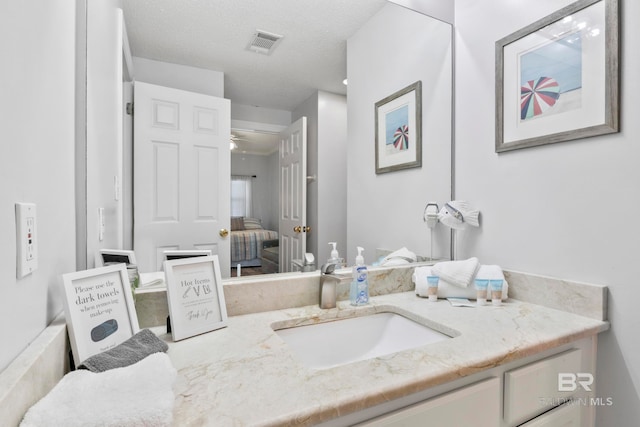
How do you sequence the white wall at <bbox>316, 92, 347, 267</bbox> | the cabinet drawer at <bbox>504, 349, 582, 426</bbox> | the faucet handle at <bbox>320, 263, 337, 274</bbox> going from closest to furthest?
the cabinet drawer at <bbox>504, 349, 582, 426</bbox> → the faucet handle at <bbox>320, 263, 337, 274</bbox> → the white wall at <bbox>316, 92, 347, 267</bbox>

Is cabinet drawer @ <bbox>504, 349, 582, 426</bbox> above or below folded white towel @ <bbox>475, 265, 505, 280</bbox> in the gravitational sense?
below

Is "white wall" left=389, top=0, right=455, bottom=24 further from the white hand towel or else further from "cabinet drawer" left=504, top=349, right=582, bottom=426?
"cabinet drawer" left=504, top=349, right=582, bottom=426

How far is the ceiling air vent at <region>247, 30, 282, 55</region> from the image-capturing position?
1188mm

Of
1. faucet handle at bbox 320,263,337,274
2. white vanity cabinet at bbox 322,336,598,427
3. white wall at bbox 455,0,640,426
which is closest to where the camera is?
white vanity cabinet at bbox 322,336,598,427

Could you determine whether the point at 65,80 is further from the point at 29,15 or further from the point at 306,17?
the point at 306,17

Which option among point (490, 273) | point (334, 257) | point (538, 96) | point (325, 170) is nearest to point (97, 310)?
point (334, 257)

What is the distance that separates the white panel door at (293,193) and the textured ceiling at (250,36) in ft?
0.39

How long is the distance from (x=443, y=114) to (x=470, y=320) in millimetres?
984

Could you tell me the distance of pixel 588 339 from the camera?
1.05 meters

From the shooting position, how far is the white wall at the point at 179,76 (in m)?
1.04

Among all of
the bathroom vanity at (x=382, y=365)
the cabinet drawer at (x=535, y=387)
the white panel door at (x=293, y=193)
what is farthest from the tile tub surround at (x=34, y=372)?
the cabinet drawer at (x=535, y=387)

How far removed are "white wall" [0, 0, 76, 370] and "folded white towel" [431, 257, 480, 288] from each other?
124 centimetres

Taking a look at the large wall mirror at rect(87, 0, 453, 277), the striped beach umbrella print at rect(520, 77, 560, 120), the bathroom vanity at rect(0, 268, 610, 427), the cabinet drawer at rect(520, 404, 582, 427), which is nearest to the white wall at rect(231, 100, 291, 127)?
the large wall mirror at rect(87, 0, 453, 277)

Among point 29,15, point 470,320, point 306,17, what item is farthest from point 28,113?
point 470,320
